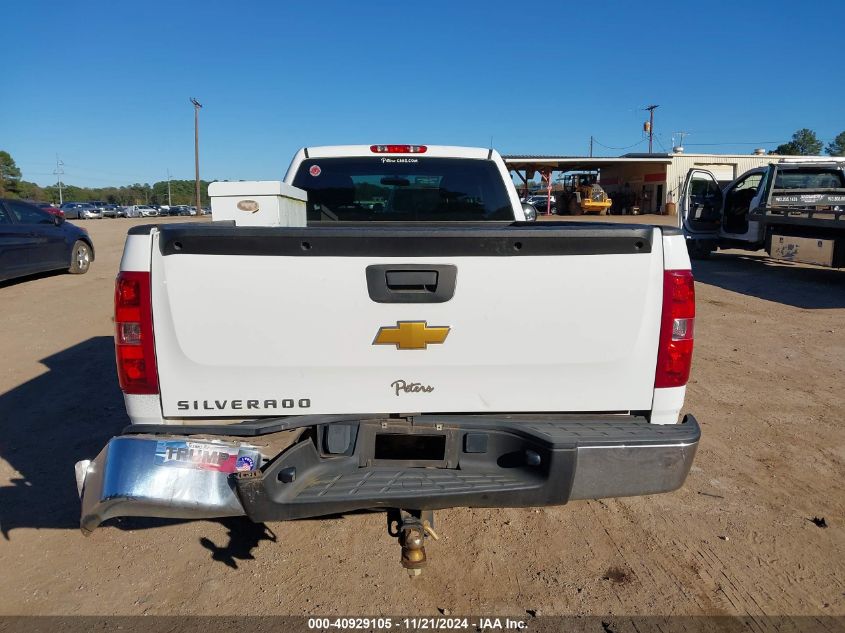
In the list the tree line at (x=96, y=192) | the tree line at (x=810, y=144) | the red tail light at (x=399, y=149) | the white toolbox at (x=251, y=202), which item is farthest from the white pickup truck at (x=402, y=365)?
the tree line at (x=810, y=144)

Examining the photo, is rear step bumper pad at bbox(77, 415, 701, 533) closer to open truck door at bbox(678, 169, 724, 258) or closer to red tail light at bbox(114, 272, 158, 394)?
red tail light at bbox(114, 272, 158, 394)

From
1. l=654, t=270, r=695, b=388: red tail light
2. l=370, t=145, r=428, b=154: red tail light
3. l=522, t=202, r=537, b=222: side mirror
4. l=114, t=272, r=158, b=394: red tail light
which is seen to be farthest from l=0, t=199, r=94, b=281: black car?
l=654, t=270, r=695, b=388: red tail light

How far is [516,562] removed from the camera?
3084 mm

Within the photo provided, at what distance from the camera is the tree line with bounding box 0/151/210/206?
88.3 metres

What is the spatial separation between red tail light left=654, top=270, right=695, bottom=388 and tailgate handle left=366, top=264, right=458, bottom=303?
→ 899 mm

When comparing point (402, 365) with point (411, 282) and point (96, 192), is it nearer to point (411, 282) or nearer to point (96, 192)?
point (411, 282)

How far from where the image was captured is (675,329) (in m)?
2.61

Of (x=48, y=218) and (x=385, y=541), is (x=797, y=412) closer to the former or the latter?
(x=385, y=541)

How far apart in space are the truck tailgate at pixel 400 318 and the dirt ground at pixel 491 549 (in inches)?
36.1

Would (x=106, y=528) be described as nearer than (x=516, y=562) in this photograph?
No

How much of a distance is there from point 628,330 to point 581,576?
1.24m

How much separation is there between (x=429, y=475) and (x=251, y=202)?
2.23 m

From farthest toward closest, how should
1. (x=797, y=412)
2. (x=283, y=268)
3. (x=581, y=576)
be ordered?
(x=797, y=412)
(x=581, y=576)
(x=283, y=268)

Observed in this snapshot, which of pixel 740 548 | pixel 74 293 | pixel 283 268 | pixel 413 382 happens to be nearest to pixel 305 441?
pixel 413 382
